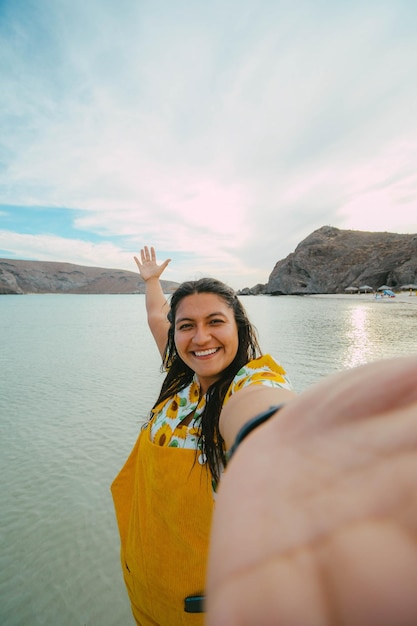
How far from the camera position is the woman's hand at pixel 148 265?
3.94 metres

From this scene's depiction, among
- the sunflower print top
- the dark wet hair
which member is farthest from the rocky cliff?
the sunflower print top

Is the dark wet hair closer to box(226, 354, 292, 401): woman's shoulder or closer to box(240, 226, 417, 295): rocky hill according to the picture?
box(226, 354, 292, 401): woman's shoulder

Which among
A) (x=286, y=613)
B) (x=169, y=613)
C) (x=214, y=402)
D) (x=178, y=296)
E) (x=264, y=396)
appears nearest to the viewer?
(x=286, y=613)

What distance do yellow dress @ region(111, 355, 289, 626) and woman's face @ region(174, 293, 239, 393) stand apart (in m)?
0.24

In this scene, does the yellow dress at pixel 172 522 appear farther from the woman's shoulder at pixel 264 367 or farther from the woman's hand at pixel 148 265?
the woman's hand at pixel 148 265

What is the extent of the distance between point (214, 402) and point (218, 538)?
1143mm

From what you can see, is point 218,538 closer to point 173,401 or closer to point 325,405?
point 325,405

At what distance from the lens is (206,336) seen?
5.98 feet

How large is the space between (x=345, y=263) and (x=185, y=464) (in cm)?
8202

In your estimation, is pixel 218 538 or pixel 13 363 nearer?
pixel 218 538

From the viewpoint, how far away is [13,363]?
978 centimetres

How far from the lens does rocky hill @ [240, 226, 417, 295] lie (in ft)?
197

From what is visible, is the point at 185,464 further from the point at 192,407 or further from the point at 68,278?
the point at 68,278

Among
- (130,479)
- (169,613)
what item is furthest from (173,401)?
(169,613)
